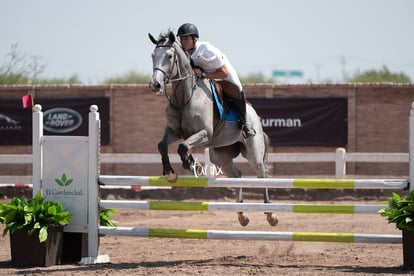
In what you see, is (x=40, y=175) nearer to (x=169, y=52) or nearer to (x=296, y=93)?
(x=169, y=52)

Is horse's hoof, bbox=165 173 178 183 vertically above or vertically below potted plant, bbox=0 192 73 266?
above

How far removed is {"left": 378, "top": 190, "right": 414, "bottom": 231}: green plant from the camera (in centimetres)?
718

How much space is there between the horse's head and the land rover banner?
35.8 ft

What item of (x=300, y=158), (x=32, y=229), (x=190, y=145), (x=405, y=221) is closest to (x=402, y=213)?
(x=405, y=221)

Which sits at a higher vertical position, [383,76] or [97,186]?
[383,76]

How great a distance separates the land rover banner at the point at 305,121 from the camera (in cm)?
1873

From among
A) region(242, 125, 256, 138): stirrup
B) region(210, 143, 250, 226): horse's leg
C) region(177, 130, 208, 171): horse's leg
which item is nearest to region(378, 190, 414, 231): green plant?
region(177, 130, 208, 171): horse's leg

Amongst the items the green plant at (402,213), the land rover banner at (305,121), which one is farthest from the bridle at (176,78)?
the land rover banner at (305,121)

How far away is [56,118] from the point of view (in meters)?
19.5

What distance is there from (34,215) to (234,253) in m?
2.55

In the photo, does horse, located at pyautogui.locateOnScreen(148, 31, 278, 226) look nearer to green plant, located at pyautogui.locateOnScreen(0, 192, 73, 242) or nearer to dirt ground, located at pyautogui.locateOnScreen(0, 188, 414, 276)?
dirt ground, located at pyautogui.locateOnScreen(0, 188, 414, 276)

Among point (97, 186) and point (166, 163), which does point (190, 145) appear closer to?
point (166, 163)

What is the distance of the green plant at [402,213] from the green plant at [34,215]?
10.9 feet

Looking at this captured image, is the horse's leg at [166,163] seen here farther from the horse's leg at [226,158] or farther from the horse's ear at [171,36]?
the horse's leg at [226,158]
